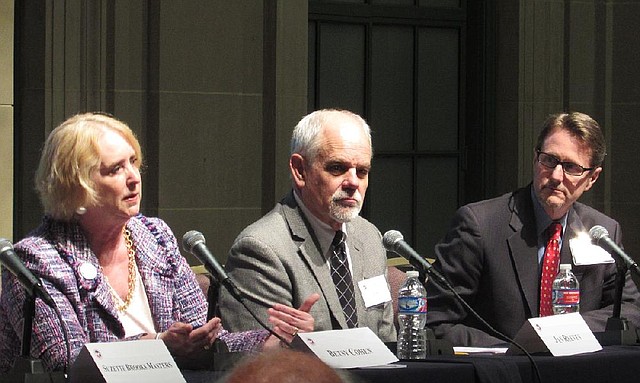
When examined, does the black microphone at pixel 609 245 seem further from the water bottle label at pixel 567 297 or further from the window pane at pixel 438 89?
the window pane at pixel 438 89

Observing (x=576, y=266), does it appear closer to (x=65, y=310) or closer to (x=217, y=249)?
(x=65, y=310)

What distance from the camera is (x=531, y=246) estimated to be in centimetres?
516

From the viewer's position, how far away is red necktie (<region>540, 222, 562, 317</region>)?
5.11 metres

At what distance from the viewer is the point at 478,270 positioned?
5133 millimetres

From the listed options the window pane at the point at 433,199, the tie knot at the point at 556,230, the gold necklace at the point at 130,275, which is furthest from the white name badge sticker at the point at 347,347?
the window pane at the point at 433,199

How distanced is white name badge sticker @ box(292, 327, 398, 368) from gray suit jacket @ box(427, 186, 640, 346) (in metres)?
1.05

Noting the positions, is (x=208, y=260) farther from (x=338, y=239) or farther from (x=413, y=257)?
(x=338, y=239)

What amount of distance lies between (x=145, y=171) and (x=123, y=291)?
2.56 metres

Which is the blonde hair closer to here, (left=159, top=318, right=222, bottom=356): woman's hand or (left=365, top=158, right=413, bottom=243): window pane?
(left=159, top=318, right=222, bottom=356): woman's hand

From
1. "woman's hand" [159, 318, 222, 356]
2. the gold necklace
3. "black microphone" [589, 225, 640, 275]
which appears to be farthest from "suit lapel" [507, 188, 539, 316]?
"woman's hand" [159, 318, 222, 356]

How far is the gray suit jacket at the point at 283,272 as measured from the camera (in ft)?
14.7

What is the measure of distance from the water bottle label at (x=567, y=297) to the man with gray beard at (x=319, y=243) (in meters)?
Result: 0.65

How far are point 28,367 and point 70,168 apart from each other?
0.88 metres

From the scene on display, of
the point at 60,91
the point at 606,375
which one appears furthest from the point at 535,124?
the point at 606,375
